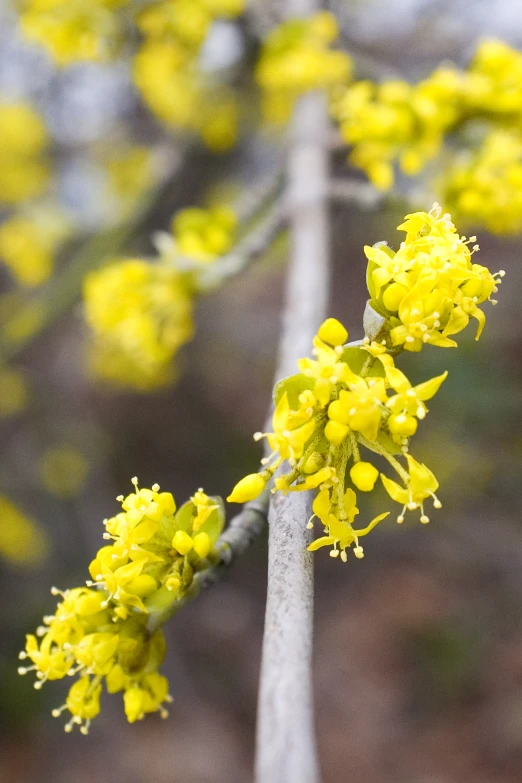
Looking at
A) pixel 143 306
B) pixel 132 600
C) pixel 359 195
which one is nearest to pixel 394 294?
pixel 132 600

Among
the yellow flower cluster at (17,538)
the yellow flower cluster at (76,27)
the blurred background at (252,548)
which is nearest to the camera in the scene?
the yellow flower cluster at (76,27)

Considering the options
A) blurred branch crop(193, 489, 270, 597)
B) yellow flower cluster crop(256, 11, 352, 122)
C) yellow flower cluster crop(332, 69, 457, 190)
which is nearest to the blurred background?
yellow flower cluster crop(256, 11, 352, 122)

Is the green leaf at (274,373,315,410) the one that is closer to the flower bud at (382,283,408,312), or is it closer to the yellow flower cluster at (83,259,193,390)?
the flower bud at (382,283,408,312)

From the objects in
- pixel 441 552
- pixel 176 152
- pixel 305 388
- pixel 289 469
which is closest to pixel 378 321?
pixel 305 388

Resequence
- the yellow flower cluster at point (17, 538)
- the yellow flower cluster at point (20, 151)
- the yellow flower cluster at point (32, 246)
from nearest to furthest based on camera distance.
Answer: the yellow flower cluster at point (32, 246)
the yellow flower cluster at point (17, 538)
the yellow flower cluster at point (20, 151)

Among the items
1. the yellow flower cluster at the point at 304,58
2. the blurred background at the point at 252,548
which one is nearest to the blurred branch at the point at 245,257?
the yellow flower cluster at the point at 304,58

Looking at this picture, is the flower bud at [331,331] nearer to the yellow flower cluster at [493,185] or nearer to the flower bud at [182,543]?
the flower bud at [182,543]

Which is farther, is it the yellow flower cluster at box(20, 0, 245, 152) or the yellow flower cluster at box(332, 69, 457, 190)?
the yellow flower cluster at box(20, 0, 245, 152)
